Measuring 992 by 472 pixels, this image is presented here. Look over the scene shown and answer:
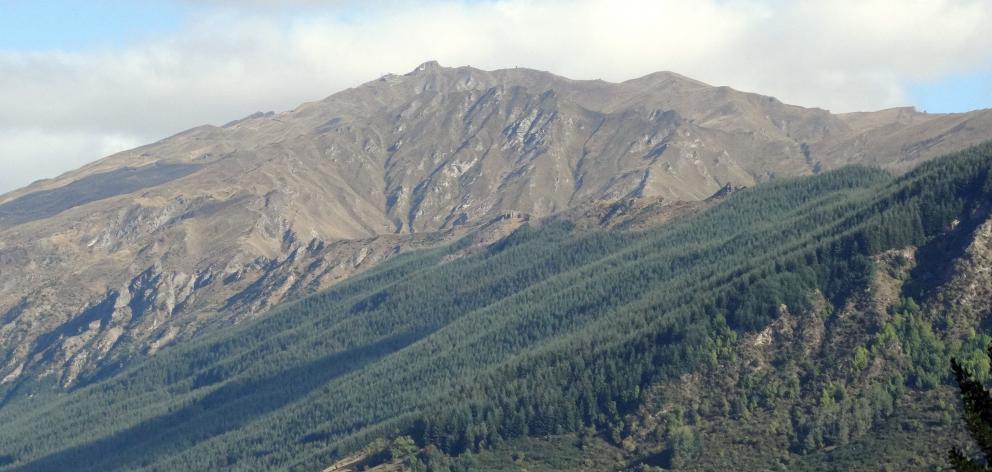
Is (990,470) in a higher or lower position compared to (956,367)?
lower

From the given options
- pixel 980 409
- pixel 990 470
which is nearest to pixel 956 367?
pixel 980 409

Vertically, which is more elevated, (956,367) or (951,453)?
(956,367)

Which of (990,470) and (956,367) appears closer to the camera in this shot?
(956,367)

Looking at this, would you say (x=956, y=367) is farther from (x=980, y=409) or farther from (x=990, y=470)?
(x=990, y=470)
